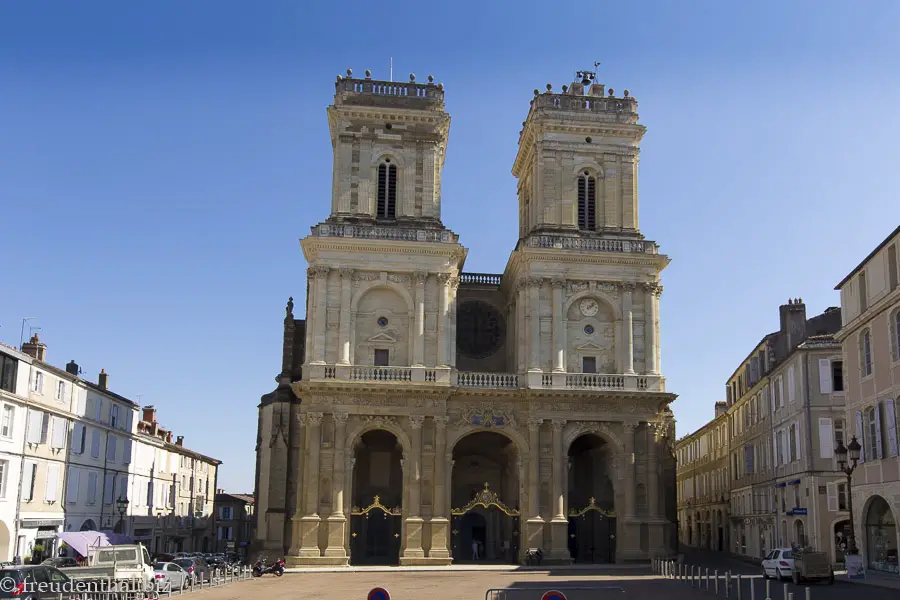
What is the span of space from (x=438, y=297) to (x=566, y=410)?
882cm

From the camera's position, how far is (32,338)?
5084 centimetres

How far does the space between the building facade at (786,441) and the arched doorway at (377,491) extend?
2002cm

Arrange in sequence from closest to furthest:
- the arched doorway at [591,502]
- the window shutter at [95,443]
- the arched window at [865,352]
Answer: the arched window at [865,352]
the arched doorway at [591,502]
the window shutter at [95,443]

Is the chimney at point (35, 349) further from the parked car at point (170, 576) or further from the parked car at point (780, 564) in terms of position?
the parked car at point (780, 564)

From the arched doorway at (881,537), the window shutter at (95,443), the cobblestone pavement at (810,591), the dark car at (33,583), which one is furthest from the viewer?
the window shutter at (95,443)

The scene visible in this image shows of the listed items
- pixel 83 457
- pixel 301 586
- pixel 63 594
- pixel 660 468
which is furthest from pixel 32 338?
pixel 660 468

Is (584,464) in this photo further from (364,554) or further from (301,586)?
(301,586)

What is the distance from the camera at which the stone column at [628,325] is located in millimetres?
51562

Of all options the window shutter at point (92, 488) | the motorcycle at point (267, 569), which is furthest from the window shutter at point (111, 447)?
the motorcycle at point (267, 569)

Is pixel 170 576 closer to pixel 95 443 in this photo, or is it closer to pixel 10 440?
pixel 10 440

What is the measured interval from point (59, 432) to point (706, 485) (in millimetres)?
47432

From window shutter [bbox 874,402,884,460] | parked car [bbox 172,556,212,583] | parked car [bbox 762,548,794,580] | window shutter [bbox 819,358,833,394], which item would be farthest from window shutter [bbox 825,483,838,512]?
parked car [bbox 172,556,212,583]

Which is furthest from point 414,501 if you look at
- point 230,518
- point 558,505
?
point 230,518

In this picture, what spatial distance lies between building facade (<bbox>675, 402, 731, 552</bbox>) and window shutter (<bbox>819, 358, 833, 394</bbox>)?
21.2 m
